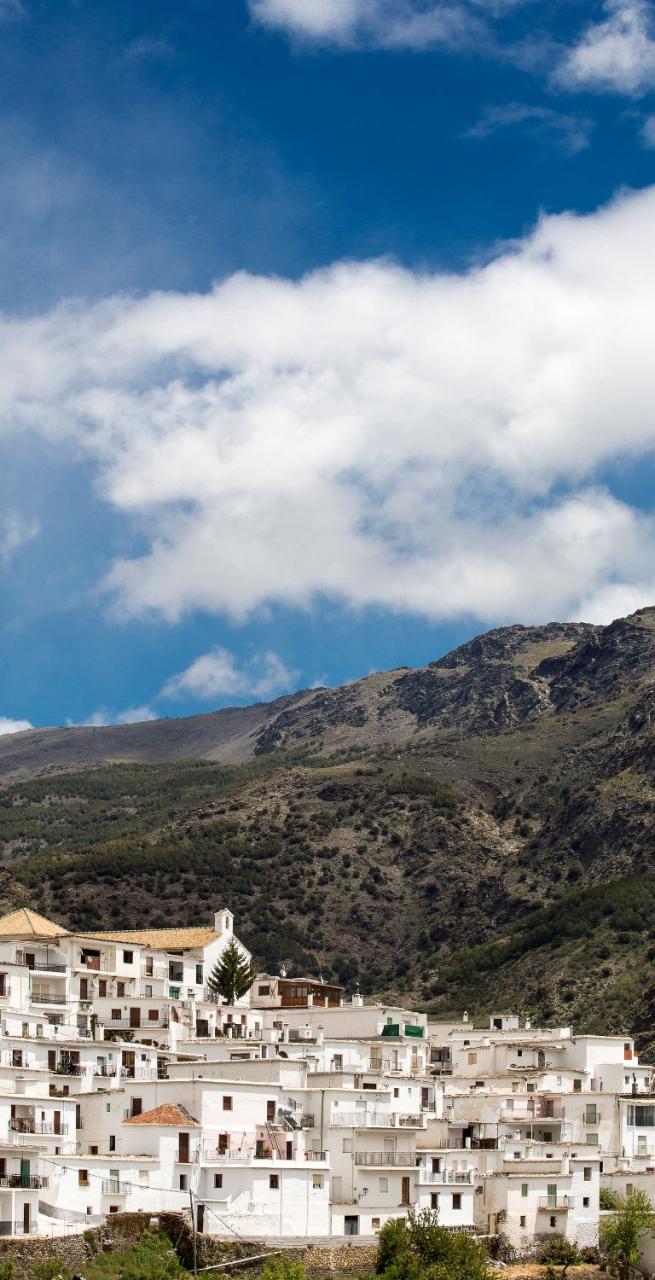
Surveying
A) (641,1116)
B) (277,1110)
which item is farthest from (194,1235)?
(641,1116)

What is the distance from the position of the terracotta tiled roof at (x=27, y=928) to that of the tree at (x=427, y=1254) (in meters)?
28.0

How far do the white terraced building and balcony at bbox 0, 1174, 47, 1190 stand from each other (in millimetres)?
78

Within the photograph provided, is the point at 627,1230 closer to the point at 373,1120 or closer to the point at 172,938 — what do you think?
the point at 373,1120

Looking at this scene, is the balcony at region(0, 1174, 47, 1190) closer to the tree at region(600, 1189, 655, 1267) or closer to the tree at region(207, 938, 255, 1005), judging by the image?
the tree at region(600, 1189, 655, 1267)

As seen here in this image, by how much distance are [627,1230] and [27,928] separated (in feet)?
111

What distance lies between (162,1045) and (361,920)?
9085cm

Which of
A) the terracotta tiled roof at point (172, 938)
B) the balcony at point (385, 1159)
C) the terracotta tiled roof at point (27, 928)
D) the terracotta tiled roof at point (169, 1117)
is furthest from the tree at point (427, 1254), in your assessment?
the terracotta tiled roof at point (172, 938)

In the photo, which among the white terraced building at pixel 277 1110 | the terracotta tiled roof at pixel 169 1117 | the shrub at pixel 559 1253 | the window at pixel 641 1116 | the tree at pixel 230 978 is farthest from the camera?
the tree at pixel 230 978

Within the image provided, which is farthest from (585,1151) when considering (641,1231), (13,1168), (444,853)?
(444,853)

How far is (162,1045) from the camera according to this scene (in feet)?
290

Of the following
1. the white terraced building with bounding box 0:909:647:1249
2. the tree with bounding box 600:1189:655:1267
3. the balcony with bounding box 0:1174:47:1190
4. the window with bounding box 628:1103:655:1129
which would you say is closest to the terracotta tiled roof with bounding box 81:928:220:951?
the white terraced building with bounding box 0:909:647:1249

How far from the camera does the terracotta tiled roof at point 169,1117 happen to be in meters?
72.8

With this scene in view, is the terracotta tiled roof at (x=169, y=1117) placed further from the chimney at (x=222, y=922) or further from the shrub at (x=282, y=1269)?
the chimney at (x=222, y=922)

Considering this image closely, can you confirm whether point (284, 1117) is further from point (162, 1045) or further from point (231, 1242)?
point (162, 1045)
